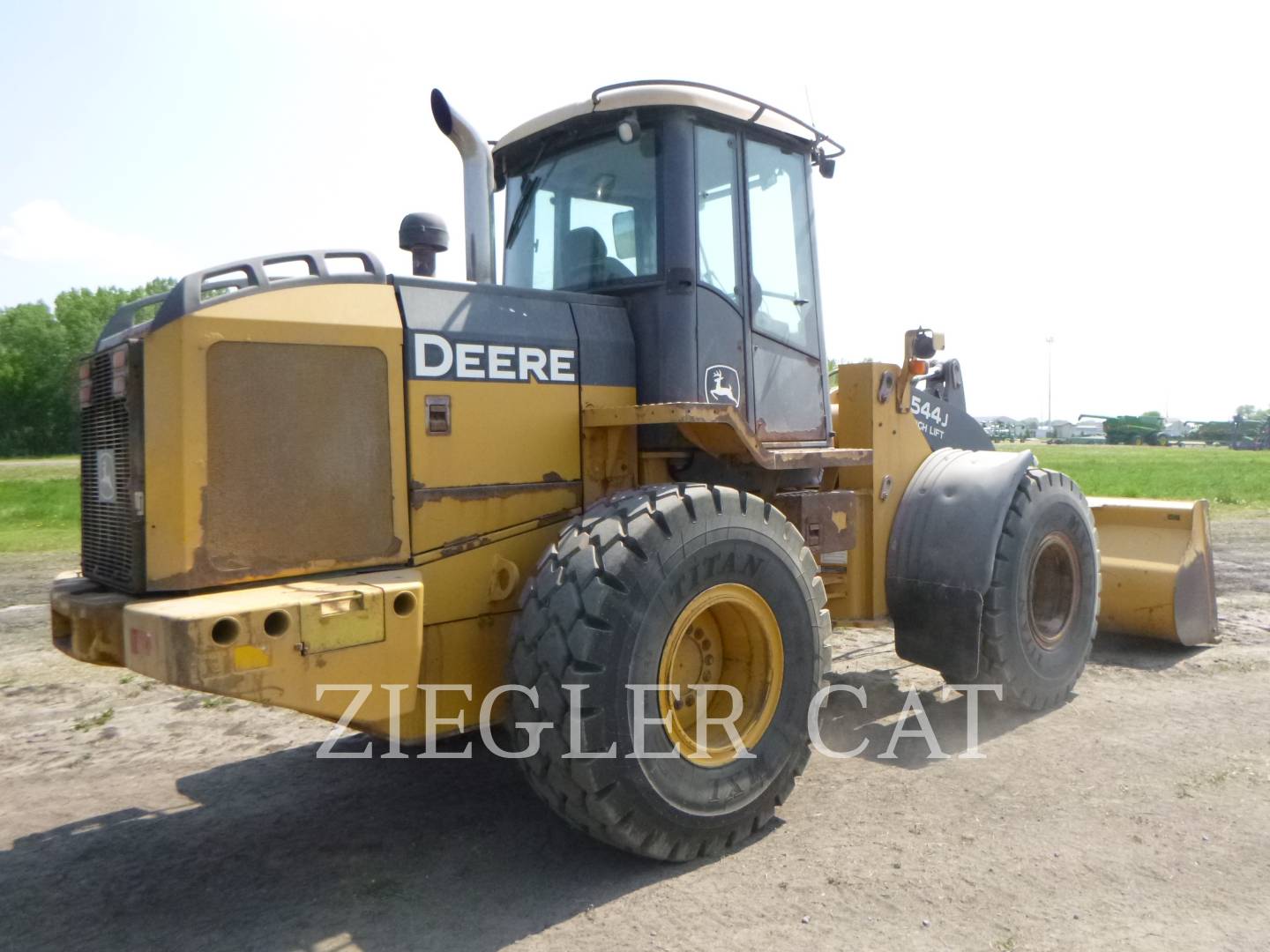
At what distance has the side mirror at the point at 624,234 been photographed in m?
4.61

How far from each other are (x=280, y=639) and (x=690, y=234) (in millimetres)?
2474

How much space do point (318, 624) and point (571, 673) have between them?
0.84 m

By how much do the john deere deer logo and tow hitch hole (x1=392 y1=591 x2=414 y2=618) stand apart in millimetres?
1720

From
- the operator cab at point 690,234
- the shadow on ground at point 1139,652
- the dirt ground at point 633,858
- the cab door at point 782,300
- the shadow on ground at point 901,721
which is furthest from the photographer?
the shadow on ground at point 1139,652

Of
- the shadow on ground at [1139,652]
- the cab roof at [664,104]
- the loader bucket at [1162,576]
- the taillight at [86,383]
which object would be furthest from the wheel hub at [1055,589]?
the taillight at [86,383]

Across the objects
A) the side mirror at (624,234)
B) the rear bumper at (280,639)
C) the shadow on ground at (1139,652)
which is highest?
the side mirror at (624,234)

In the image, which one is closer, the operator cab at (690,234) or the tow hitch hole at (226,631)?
the tow hitch hole at (226,631)

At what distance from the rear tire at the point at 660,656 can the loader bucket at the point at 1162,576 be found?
390 centimetres

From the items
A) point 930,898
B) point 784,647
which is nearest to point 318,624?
point 784,647

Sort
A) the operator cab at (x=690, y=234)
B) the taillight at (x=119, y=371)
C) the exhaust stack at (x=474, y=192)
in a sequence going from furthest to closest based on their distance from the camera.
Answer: the operator cab at (x=690, y=234) → the exhaust stack at (x=474, y=192) → the taillight at (x=119, y=371)

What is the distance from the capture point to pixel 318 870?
12.1ft

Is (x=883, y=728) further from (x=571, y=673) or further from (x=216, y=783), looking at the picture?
(x=216, y=783)
